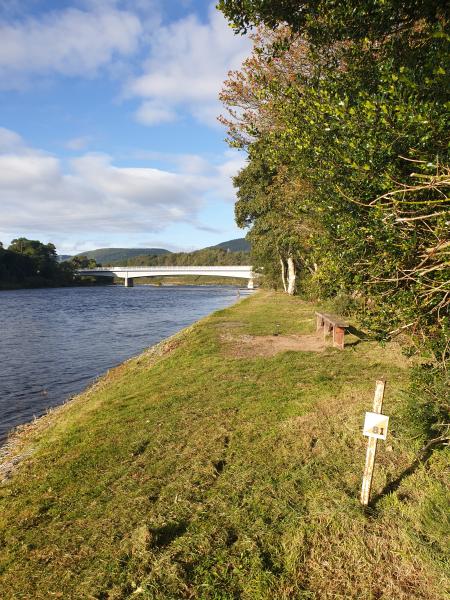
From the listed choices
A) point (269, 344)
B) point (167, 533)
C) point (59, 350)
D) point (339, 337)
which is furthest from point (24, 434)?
point (59, 350)

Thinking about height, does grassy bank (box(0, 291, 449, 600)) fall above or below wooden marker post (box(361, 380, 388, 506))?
below

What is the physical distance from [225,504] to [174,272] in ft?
306

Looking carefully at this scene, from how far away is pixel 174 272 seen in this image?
97625 mm

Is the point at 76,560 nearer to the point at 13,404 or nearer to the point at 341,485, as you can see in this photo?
the point at 341,485

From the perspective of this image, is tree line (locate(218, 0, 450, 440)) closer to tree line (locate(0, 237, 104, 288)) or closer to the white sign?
the white sign

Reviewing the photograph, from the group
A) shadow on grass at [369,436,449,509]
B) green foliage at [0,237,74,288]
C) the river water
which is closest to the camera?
shadow on grass at [369,436,449,509]

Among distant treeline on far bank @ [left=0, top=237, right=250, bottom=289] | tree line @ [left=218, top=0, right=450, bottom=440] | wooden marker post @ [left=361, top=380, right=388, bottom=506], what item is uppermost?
tree line @ [left=218, top=0, right=450, bottom=440]

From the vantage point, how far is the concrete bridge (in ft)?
296

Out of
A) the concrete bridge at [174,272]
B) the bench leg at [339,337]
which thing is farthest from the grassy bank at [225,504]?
the concrete bridge at [174,272]

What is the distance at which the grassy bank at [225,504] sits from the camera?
4.51 m

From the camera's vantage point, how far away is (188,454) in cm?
745

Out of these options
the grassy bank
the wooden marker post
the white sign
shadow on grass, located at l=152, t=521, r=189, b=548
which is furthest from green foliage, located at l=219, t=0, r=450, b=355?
shadow on grass, located at l=152, t=521, r=189, b=548

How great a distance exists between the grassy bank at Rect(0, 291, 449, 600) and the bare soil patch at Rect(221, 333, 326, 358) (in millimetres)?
4385

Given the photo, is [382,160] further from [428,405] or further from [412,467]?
[412,467]
